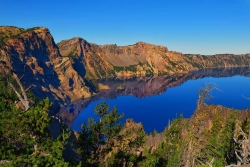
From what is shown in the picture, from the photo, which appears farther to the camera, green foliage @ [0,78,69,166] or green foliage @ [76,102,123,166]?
green foliage @ [76,102,123,166]

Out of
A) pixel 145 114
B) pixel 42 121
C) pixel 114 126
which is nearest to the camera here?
pixel 42 121

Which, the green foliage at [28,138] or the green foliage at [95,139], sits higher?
the green foliage at [28,138]

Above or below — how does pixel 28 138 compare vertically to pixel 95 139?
above

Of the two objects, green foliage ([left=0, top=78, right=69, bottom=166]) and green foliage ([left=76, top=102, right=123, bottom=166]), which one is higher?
green foliage ([left=0, top=78, right=69, bottom=166])

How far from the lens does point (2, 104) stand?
2003cm

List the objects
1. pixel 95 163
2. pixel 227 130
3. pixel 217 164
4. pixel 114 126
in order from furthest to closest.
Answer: pixel 227 130, pixel 114 126, pixel 95 163, pixel 217 164

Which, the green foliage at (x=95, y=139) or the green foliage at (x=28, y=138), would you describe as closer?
the green foliage at (x=28, y=138)

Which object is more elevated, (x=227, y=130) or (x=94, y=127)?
(x=94, y=127)

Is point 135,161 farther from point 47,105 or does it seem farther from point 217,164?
point 47,105

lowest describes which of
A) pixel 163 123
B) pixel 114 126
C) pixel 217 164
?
pixel 163 123

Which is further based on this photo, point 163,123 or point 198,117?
point 163,123

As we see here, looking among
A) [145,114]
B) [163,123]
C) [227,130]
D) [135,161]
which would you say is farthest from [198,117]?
[145,114]

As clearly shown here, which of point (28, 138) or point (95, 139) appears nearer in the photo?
point (28, 138)

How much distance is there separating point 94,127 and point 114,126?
321 centimetres
